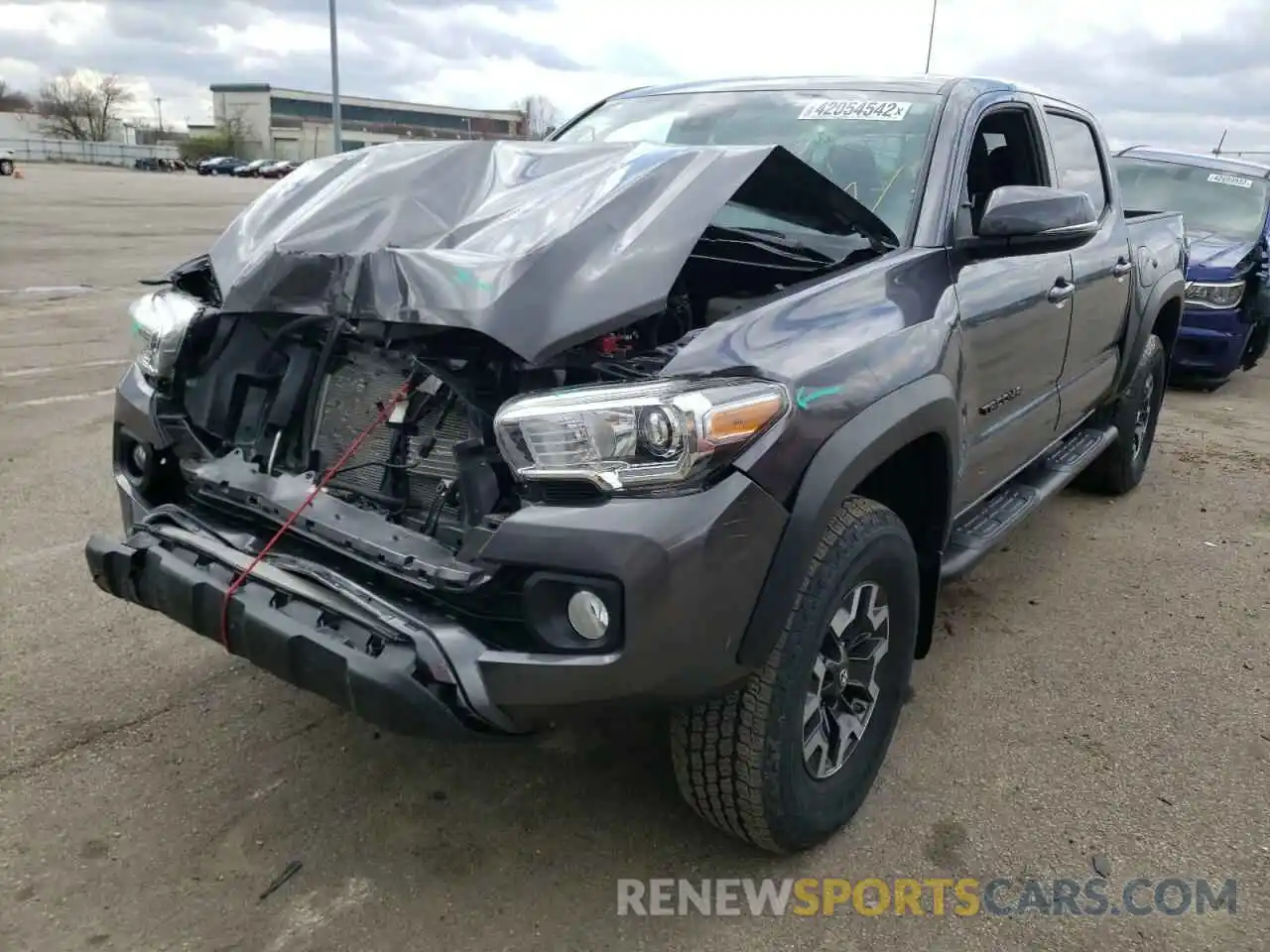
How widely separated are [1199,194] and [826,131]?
7.48 m

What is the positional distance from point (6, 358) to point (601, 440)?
7265mm

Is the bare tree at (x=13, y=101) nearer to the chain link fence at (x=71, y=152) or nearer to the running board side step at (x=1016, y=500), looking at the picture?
the chain link fence at (x=71, y=152)

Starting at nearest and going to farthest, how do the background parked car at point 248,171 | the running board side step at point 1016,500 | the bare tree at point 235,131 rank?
the running board side step at point 1016,500
the background parked car at point 248,171
the bare tree at point 235,131

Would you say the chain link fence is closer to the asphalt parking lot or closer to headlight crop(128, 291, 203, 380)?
headlight crop(128, 291, 203, 380)

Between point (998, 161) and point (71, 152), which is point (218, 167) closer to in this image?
point (71, 152)

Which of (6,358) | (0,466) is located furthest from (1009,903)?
(6,358)

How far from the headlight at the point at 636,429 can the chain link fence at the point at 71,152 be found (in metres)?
80.9

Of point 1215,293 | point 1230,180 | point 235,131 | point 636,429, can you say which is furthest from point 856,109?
point 235,131

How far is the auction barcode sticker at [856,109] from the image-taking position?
3.35m

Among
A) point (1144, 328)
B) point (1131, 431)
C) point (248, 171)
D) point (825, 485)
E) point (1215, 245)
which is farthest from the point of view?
point (248, 171)

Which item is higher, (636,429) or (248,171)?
(636,429)

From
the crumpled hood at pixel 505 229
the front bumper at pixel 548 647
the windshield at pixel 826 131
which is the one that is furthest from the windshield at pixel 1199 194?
the front bumper at pixel 548 647

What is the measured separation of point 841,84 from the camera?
3598mm

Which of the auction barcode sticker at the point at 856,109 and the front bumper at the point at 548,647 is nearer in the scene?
the front bumper at the point at 548,647
